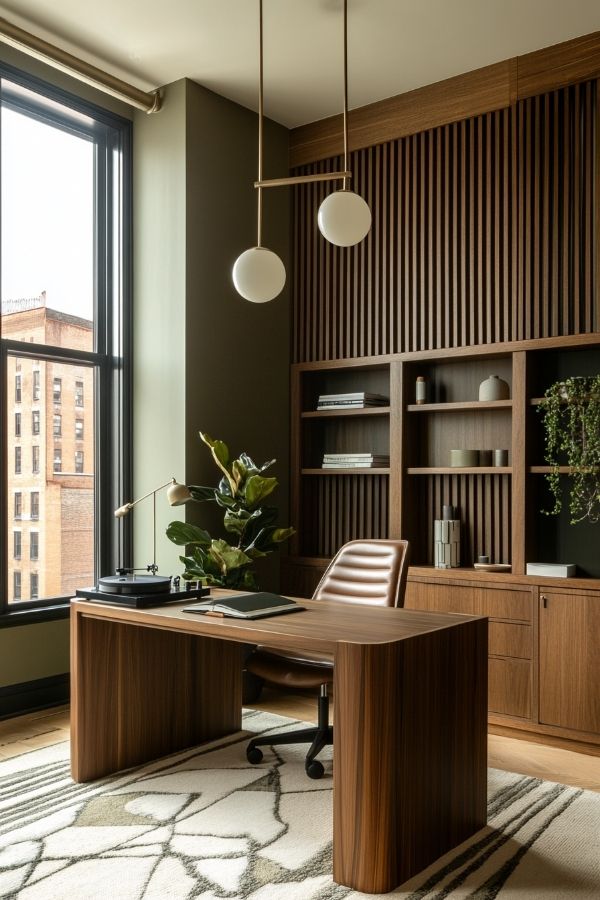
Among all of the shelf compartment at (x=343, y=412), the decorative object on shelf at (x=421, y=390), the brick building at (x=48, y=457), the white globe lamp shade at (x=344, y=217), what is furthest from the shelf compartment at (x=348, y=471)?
the white globe lamp shade at (x=344, y=217)

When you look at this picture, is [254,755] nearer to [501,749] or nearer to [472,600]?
[501,749]

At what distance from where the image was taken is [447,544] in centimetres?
445

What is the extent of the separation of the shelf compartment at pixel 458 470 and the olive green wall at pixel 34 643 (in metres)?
2.06

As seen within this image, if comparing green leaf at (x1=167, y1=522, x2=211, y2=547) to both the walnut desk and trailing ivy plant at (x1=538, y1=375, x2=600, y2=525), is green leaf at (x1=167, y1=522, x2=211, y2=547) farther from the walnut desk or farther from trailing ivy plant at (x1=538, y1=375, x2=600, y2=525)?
trailing ivy plant at (x1=538, y1=375, x2=600, y2=525)

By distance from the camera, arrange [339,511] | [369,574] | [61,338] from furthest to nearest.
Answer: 1. [339,511]
2. [61,338]
3. [369,574]

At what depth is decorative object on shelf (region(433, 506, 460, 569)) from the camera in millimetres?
4449

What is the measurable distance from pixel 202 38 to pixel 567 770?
3.88 meters

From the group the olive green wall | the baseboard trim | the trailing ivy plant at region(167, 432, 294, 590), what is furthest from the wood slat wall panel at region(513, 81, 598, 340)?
the baseboard trim

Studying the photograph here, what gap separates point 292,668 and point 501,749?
46.9 inches

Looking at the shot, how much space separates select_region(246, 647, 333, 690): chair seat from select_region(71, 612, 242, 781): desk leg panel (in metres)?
0.35

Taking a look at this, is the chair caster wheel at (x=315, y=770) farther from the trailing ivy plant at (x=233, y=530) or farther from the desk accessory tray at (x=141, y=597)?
the trailing ivy plant at (x=233, y=530)

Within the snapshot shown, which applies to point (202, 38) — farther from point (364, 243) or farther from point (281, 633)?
point (281, 633)

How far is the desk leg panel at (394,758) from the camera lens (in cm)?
235

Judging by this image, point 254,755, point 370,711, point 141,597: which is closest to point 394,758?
point 370,711
